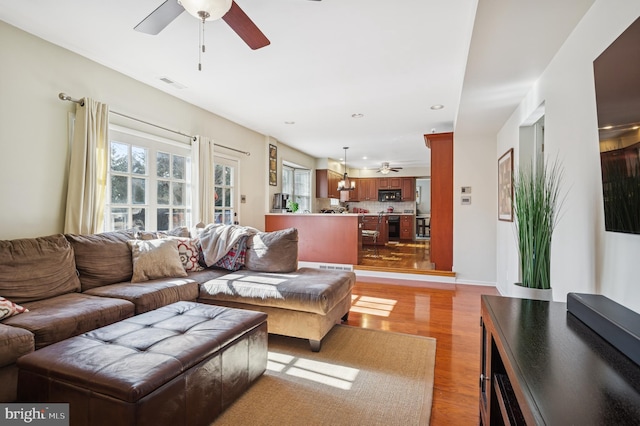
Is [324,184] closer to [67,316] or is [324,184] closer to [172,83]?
[172,83]

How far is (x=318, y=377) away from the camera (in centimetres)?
210

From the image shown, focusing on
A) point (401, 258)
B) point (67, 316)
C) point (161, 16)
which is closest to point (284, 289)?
point (67, 316)

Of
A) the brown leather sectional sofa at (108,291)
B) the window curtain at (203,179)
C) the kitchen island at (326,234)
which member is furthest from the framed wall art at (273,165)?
the brown leather sectional sofa at (108,291)

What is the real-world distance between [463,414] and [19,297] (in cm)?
291

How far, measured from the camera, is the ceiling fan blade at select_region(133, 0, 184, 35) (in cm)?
181

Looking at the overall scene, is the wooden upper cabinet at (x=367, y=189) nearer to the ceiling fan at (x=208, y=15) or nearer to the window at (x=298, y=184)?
the window at (x=298, y=184)

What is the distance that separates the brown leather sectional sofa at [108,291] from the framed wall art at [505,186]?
2.13 metres

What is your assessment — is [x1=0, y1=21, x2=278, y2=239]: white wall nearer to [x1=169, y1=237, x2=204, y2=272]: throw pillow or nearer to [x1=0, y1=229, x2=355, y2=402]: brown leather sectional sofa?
[x1=0, y1=229, x2=355, y2=402]: brown leather sectional sofa

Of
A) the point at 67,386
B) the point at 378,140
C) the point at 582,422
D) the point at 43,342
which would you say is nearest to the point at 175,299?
the point at 43,342

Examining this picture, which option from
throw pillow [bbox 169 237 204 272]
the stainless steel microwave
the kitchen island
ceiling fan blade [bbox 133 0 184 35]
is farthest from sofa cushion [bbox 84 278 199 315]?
the stainless steel microwave

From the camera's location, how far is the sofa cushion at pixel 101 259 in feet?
8.46

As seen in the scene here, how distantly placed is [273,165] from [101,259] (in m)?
3.80

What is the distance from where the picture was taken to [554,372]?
0.82 metres

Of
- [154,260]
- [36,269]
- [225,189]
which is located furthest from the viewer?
[225,189]
